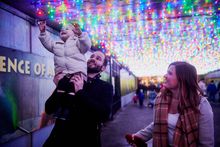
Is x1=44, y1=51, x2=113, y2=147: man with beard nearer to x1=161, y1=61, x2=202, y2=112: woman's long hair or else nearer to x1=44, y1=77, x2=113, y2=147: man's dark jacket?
x1=44, y1=77, x2=113, y2=147: man's dark jacket

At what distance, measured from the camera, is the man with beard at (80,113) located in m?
2.14

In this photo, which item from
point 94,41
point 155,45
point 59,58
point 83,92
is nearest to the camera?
point 83,92

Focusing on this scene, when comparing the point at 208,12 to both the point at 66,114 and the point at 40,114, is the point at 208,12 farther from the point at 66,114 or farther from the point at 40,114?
the point at 66,114

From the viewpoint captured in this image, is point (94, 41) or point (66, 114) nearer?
point (66, 114)

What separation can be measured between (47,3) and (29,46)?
36.2 inches

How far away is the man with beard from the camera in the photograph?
214 centimetres

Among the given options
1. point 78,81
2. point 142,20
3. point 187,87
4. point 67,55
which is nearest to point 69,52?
point 67,55

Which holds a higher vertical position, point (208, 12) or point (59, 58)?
point (208, 12)

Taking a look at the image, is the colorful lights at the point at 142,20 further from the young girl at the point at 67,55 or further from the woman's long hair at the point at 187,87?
the woman's long hair at the point at 187,87

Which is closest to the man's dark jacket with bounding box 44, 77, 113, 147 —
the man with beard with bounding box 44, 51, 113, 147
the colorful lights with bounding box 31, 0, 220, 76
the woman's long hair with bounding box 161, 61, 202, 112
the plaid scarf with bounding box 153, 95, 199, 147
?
the man with beard with bounding box 44, 51, 113, 147

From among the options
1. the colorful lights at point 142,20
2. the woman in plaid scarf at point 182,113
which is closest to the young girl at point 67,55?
the woman in plaid scarf at point 182,113

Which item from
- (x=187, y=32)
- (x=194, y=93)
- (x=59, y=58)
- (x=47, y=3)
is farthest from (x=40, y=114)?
(x=187, y=32)

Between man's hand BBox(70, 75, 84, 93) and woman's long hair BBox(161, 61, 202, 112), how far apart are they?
95 cm

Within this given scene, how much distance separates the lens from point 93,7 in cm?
542
